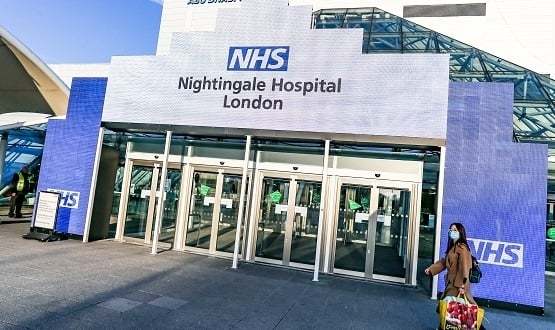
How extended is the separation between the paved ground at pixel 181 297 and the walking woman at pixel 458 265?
0.93 m

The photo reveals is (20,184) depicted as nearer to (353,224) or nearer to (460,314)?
(353,224)

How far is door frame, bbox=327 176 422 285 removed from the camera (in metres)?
7.68

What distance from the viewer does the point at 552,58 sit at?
21.8 m

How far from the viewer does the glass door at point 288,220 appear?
8.66 metres

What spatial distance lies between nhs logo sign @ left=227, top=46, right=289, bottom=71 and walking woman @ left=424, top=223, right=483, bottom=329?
4.86 metres

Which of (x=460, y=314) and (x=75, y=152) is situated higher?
(x=75, y=152)

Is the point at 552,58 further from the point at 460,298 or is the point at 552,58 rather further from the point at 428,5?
the point at 460,298

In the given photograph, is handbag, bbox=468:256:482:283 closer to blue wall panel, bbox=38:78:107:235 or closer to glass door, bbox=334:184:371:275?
glass door, bbox=334:184:371:275

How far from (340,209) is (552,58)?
21.7 m

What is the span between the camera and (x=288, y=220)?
8.69 metres

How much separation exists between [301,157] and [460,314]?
200 inches

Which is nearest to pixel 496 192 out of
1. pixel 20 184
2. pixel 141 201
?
pixel 141 201

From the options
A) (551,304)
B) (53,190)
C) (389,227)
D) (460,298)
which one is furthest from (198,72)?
(551,304)

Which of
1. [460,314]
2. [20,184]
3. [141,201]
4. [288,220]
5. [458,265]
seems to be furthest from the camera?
[20,184]
